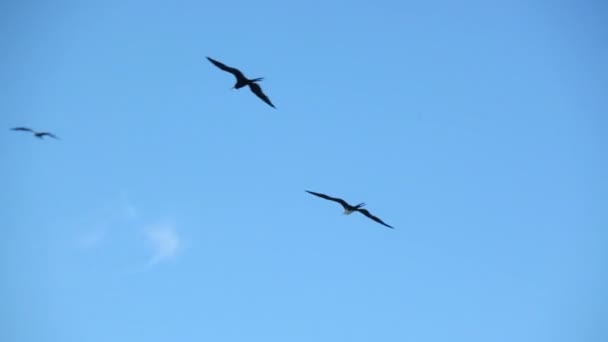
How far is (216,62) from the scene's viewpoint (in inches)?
1287

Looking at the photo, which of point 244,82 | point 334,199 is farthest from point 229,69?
point 334,199

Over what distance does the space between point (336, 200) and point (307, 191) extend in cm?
296

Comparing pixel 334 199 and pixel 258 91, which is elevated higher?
pixel 258 91

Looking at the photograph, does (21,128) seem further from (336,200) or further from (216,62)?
(336,200)

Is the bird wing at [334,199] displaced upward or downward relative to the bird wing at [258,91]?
downward

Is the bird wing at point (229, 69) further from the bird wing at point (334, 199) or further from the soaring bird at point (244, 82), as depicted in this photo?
the bird wing at point (334, 199)

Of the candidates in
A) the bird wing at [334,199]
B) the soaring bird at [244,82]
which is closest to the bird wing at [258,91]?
the soaring bird at [244,82]

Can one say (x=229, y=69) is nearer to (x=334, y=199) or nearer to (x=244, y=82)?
(x=244, y=82)

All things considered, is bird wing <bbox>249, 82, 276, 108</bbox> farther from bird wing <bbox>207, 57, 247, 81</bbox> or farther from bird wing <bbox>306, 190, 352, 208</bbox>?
bird wing <bbox>306, 190, 352, 208</bbox>

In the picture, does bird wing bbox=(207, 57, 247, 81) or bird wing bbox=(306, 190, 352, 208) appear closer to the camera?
bird wing bbox=(207, 57, 247, 81)

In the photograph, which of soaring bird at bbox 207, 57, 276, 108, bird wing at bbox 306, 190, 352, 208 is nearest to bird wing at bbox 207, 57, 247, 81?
soaring bird at bbox 207, 57, 276, 108

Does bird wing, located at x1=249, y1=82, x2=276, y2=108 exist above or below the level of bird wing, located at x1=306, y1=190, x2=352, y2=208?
above

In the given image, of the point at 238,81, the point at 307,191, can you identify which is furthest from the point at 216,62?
the point at 307,191

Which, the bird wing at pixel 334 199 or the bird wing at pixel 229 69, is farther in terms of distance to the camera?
the bird wing at pixel 334 199
